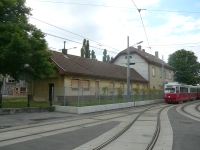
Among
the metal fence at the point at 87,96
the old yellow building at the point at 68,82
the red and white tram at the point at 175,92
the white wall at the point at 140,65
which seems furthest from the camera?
the white wall at the point at 140,65

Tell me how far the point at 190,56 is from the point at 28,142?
55.3 meters

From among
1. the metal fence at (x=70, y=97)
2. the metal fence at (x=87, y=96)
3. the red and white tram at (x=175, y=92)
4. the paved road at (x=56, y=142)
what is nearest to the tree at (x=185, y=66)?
the red and white tram at (x=175, y=92)

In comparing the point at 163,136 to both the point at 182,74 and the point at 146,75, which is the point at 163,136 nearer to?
the point at 146,75

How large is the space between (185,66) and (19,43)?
48.7 m

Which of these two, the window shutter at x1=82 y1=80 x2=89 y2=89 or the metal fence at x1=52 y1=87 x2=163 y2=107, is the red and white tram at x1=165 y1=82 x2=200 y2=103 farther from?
the window shutter at x1=82 y1=80 x2=89 y2=89

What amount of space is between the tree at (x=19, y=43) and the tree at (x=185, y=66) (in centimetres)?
4453

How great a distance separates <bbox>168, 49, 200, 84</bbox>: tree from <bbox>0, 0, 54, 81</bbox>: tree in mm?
44534

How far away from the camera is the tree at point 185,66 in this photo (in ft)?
174

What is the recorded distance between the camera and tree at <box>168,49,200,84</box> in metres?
53.1

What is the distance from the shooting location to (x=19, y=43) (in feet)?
45.4

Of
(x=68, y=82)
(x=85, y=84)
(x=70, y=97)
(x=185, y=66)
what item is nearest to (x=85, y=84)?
(x=85, y=84)

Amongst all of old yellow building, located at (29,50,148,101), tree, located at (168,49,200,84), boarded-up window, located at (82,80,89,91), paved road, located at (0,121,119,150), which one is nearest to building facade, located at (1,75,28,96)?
old yellow building, located at (29,50,148,101)

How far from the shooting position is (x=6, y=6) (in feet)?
50.5

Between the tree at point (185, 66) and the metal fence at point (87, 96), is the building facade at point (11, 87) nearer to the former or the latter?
the metal fence at point (87, 96)
